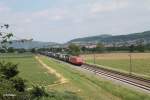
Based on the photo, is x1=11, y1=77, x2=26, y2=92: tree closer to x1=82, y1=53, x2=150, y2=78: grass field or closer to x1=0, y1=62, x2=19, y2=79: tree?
x1=0, y1=62, x2=19, y2=79: tree

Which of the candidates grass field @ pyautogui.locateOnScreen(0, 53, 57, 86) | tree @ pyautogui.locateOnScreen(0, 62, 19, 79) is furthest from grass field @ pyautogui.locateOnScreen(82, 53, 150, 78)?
tree @ pyautogui.locateOnScreen(0, 62, 19, 79)

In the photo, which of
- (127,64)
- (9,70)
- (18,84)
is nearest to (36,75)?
(9,70)

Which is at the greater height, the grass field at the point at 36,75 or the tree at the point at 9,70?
the tree at the point at 9,70

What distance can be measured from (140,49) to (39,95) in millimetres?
175661

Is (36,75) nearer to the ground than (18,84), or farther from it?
nearer to the ground

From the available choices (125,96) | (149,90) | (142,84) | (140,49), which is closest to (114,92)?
(125,96)

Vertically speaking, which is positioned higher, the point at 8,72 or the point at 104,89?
the point at 8,72

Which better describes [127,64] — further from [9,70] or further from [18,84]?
[18,84]

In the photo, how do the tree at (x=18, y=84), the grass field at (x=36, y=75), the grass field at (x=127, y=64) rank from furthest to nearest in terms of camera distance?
the grass field at (x=127, y=64) < the grass field at (x=36, y=75) < the tree at (x=18, y=84)

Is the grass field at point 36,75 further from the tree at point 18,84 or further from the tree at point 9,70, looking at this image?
the tree at point 18,84

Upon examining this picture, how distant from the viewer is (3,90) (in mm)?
20953

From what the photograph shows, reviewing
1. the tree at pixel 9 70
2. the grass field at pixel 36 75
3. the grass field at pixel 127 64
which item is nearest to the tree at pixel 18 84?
the tree at pixel 9 70

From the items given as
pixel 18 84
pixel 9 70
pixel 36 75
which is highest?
pixel 9 70

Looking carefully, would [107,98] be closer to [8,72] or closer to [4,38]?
[8,72]
